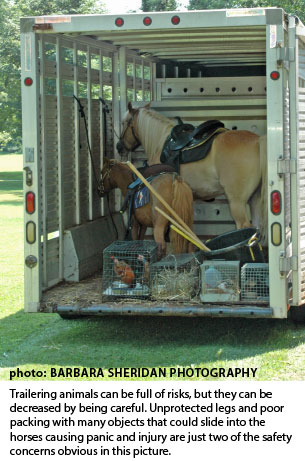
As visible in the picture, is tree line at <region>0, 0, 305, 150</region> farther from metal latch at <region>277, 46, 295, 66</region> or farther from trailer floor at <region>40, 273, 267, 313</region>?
metal latch at <region>277, 46, 295, 66</region>

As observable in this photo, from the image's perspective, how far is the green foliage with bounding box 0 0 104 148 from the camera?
39.1 metres

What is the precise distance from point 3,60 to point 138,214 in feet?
113

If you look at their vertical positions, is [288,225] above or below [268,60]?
below

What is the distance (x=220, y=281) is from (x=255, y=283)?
305mm

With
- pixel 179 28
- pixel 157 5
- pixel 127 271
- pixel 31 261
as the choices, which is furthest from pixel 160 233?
pixel 157 5

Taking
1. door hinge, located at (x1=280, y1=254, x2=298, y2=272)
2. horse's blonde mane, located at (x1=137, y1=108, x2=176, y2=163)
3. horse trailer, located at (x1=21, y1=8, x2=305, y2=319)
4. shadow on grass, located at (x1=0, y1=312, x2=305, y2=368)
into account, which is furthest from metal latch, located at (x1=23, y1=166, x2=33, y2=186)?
horse's blonde mane, located at (x1=137, y1=108, x2=176, y2=163)

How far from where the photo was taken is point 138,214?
824 centimetres

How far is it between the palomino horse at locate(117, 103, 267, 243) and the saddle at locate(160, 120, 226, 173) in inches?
2.5

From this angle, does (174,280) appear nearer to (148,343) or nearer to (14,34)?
(148,343)

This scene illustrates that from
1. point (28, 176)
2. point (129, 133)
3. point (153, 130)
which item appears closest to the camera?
point (28, 176)

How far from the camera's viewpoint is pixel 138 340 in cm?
757

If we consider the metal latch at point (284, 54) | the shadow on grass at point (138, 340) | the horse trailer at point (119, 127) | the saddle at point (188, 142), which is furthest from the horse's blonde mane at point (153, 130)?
the metal latch at point (284, 54)

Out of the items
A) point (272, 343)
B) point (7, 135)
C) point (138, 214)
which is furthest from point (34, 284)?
point (7, 135)

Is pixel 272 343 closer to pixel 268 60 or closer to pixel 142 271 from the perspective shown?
pixel 142 271
